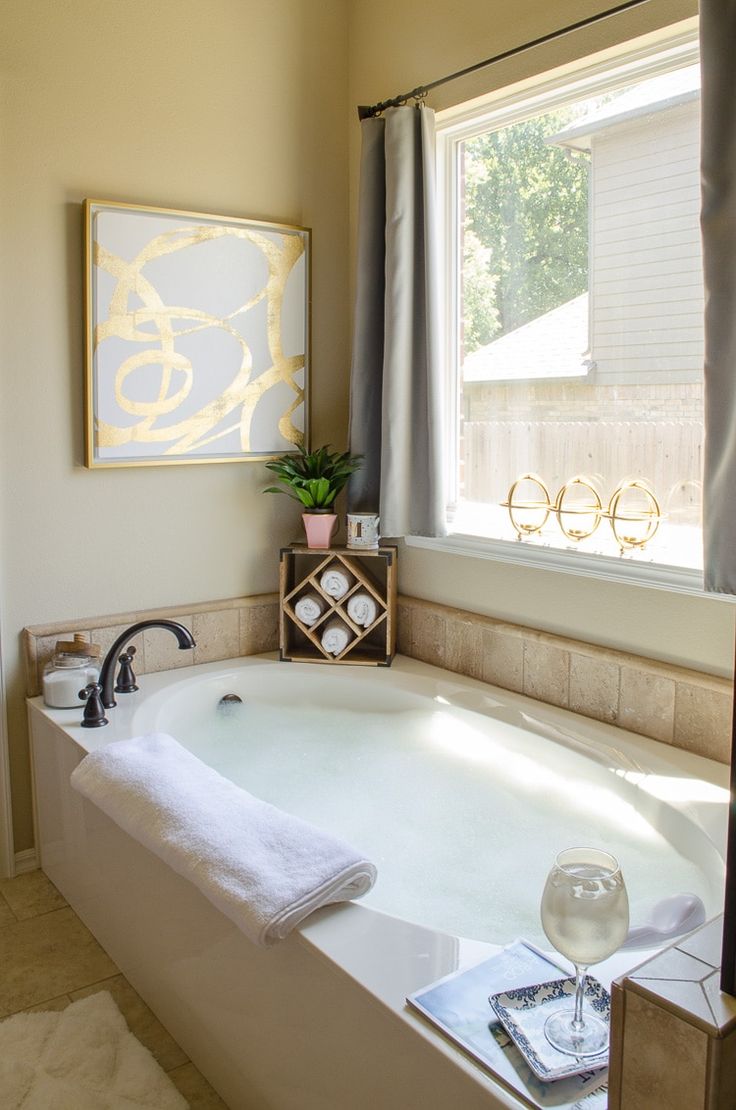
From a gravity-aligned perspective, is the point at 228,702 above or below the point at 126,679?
below

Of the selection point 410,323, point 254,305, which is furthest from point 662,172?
point 254,305

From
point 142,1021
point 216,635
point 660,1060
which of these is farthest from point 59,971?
point 660,1060

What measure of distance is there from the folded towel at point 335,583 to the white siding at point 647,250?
105 cm

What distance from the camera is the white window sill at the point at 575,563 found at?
7.59 ft

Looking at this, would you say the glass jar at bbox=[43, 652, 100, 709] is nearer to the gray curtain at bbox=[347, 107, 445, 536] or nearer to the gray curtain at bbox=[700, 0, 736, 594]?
the gray curtain at bbox=[347, 107, 445, 536]

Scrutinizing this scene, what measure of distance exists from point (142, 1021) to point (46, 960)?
384 millimetres

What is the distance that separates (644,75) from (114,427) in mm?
1694

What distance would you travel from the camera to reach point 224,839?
1775 mm

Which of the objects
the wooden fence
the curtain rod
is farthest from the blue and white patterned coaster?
the curtain rod

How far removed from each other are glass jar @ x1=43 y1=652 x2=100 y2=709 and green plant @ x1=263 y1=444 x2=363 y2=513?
85cm

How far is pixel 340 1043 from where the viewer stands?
1.44 m

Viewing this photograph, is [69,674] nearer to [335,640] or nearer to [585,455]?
[335,640]

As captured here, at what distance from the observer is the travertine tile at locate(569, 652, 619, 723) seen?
2467mm

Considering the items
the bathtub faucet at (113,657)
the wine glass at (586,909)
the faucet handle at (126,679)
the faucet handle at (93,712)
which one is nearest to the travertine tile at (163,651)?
the faucet handle at (126,679)
